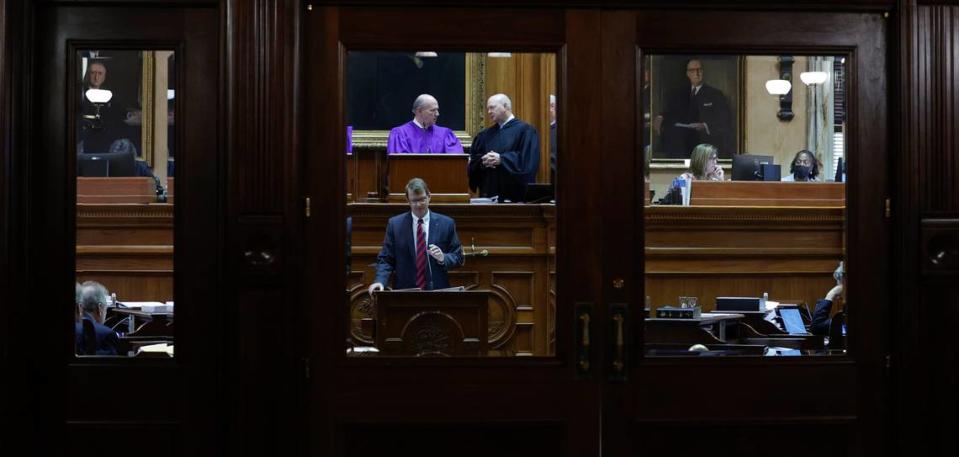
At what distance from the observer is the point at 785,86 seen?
5000 millimetres

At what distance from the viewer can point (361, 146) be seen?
185 inches

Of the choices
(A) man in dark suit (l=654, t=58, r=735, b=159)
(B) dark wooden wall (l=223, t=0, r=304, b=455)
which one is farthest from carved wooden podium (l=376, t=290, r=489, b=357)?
(A) man in dark suit (l=654, t=58, r=735, b=159)

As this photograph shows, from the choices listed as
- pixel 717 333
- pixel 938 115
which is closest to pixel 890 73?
pixel 938 115

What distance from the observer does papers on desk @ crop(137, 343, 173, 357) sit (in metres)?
4.42

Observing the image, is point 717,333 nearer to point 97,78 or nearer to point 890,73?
point 890,73

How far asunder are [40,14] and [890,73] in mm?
3272

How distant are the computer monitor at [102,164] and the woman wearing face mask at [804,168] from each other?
2.72m

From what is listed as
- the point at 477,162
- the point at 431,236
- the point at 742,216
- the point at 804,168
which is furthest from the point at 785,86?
the point at 431,236

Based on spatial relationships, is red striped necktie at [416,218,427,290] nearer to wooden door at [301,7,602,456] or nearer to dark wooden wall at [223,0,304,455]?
wooden door at [301,7,602,456]

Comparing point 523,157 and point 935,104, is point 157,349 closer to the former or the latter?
point 523,157

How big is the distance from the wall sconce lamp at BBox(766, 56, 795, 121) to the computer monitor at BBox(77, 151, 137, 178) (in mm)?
2483

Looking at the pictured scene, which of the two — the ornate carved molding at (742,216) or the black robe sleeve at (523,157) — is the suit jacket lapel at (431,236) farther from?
the ornate carved molding at (742,216)

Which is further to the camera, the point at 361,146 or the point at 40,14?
the point at 361,146

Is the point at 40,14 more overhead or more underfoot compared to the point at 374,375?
more overhead
